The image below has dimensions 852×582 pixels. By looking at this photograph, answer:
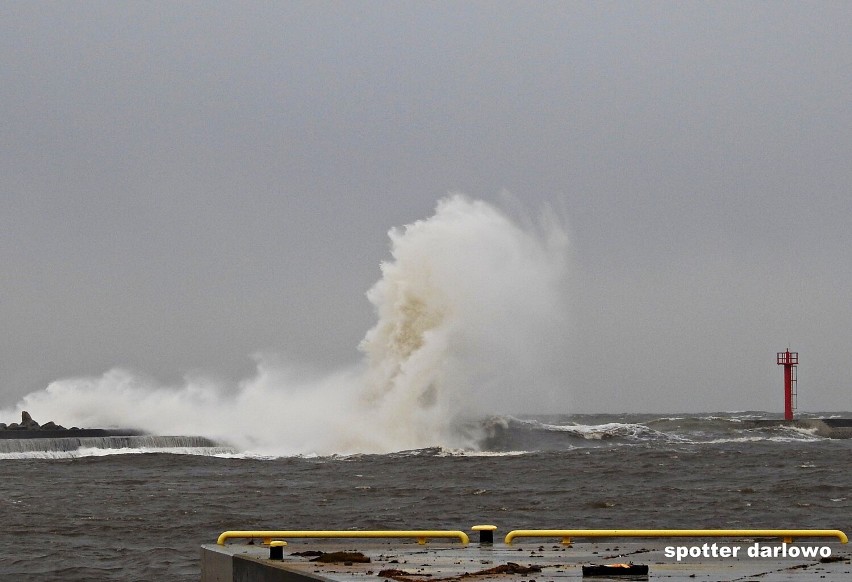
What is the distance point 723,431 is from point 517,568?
48.6 metres

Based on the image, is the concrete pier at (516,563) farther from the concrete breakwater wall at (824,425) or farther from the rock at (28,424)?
the concrete breakwater wall at (824,425)

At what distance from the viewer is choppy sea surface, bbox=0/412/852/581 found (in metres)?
16.1

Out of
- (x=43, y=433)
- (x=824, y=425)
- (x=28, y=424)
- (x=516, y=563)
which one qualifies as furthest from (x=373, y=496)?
(x=824, y=425)

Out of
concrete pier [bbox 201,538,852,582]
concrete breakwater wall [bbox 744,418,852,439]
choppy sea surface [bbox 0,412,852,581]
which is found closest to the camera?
concrete pier [bbox 201,538,852,582]

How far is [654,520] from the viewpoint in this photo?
17953 millimetres

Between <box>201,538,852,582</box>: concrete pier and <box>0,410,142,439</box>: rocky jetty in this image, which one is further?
<box>0,410,142,439</box>: rocky jetty

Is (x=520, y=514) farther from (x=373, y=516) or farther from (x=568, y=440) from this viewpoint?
(x=568, y=440)

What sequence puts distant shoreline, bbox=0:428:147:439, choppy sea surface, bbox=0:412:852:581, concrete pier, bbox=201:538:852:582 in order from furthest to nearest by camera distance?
distant shoreline, bbox=0:428:147:439 < choppy sea surface, bbox=0:412:852:581 < concrete pier, bbox=201:538:852:582

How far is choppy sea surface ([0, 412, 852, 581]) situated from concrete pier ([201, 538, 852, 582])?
5.16 m

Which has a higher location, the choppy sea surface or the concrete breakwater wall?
the concrete breakwater wall

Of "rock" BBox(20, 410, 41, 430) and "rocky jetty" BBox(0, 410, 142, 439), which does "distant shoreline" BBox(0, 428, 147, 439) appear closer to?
"rocky jetty" BBox(0, 410, 142, 439)

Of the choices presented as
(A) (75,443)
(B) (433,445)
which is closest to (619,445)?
(B) (433,445)

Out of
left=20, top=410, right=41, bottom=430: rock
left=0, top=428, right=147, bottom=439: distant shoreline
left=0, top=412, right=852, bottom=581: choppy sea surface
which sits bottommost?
left=0, top=412, right=852, bottom=581: choppy sea surface

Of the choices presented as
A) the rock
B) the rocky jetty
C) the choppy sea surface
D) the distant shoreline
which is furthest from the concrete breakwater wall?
the rock
